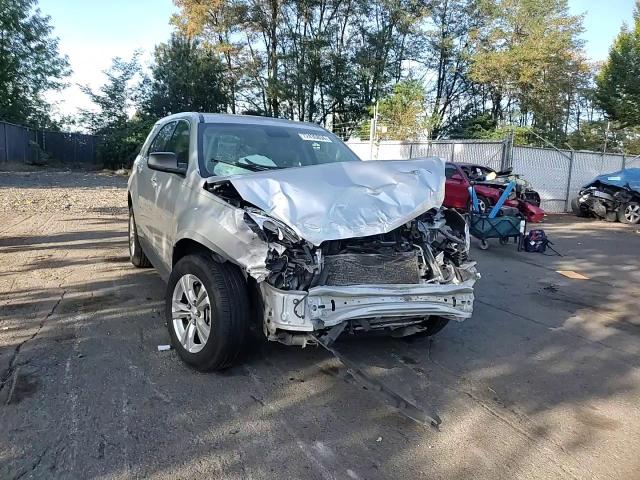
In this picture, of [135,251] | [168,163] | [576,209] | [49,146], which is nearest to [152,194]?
[168,163]

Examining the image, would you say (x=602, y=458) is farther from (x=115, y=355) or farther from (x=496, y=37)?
(x=496, y=37)

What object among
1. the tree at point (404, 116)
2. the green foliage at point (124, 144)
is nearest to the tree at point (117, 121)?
the green foliage at point (124, 144)

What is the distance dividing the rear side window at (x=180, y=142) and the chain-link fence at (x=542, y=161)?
13052 mm

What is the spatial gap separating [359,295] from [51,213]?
10.2m

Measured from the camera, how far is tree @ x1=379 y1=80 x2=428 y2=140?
2364 cm

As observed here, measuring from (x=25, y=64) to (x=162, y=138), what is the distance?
35.8 metres

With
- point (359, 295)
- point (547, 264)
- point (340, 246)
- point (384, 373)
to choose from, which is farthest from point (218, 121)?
point (547, 264)

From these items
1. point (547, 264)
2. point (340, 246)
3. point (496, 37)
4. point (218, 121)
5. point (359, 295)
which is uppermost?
point (496, 37)

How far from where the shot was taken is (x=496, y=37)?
103 ft

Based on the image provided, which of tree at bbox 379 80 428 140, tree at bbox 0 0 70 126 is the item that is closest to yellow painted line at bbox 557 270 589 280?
tree at bbox 379 80 428 140

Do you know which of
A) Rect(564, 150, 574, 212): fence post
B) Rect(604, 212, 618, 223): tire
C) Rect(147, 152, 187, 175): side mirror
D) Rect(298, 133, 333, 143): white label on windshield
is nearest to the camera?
Rect(147, 152, 187, 175): side mirror

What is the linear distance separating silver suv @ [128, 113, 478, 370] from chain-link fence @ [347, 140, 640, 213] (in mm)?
13751

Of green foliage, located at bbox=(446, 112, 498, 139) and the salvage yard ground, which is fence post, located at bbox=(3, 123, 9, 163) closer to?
the salvage yard ground

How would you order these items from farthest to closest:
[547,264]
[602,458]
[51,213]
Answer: [51,213]
[547,264]
[602,458]
